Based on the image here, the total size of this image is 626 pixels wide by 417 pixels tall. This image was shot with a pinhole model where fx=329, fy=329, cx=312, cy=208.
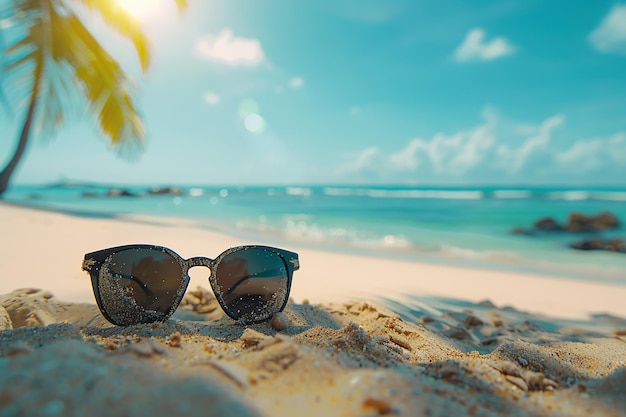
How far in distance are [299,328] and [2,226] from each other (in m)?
5.67

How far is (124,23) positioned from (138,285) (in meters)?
7.04

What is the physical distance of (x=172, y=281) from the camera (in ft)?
5.15

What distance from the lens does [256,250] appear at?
1640 millimetres

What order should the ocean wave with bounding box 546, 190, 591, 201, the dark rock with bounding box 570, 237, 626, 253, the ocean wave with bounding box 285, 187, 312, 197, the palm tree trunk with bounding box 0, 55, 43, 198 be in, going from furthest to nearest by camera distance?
the ocean wave with bounding box 285, 187, 312, 197 < the ocean wave with bounding box 546, 190, 591, 201 < the dark rock with bounding box 570, 237, 626, 253 < the palm tree trunk with bounding box 0, 55, 43, 198

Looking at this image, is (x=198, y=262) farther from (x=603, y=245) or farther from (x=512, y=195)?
(x=512, y=195)

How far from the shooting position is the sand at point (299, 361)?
27.8 inches

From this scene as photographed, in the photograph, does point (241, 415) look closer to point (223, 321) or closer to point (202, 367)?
point (202, 367)

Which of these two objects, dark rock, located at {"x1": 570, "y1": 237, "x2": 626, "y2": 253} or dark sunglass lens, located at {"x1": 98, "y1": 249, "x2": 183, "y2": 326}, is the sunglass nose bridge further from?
dark rock, located at {"x1": 570, "y1": 237, "x2": 626, "y2": 253}

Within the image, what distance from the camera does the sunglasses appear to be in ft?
4.81

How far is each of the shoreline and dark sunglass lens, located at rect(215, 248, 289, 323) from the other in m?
0.99

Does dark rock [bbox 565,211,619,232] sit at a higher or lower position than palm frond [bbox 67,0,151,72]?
lower

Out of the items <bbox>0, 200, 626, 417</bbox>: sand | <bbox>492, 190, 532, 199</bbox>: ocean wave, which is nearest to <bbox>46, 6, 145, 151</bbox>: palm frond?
<bbox>0, 200, 626, 417</bbox>: sand

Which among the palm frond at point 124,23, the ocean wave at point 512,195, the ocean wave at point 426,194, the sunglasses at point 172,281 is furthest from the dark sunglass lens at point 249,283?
the ocean wave at point 512,195

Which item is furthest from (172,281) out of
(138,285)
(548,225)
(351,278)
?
(548,225)
